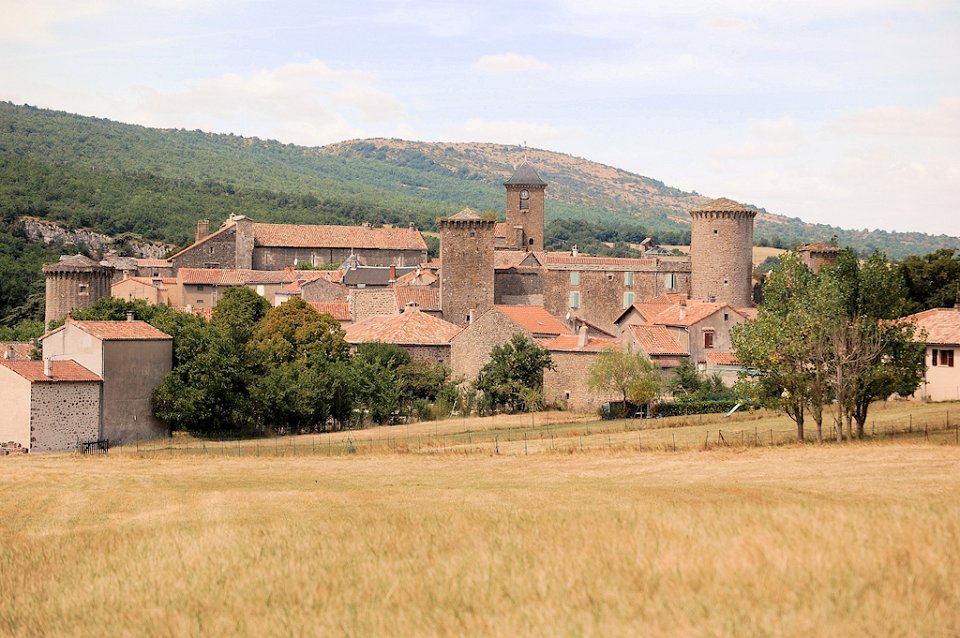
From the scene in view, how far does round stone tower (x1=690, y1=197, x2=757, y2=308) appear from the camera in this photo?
75875 millimetres

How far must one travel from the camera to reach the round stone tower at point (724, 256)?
75875mm

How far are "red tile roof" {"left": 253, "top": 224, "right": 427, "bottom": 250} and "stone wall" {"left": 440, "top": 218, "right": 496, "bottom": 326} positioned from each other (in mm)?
42444

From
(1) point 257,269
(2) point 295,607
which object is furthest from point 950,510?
(1) point 257,269

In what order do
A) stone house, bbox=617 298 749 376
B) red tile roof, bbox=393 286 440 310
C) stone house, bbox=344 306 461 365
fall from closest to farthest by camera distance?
1. stone house, bbox=617 298 749 376
2. stone house, bbox=344 306 461 365
3. red tile roof, bbox=393 286 440 310

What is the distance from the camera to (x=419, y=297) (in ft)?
237

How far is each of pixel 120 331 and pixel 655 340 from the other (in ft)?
77.9

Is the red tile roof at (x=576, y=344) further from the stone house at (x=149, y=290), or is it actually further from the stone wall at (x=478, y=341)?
the stone house at (x=149, y=290)

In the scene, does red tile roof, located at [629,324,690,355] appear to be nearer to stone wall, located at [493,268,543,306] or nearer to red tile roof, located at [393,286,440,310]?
red tile roof, located at [393,286,440,310]

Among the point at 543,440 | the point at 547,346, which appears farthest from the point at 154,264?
the point at 543,440

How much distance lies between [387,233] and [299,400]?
6151 cm

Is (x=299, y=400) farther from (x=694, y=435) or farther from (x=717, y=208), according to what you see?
(x=717, y=208)

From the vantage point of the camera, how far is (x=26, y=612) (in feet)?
52.7

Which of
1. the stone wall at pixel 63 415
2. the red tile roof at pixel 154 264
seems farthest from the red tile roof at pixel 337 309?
the red tile roof at pixel 154 264

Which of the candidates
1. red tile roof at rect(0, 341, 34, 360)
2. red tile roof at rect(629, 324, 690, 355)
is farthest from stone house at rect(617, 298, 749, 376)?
red tile roof at rect(0, 341, 34, 360)
